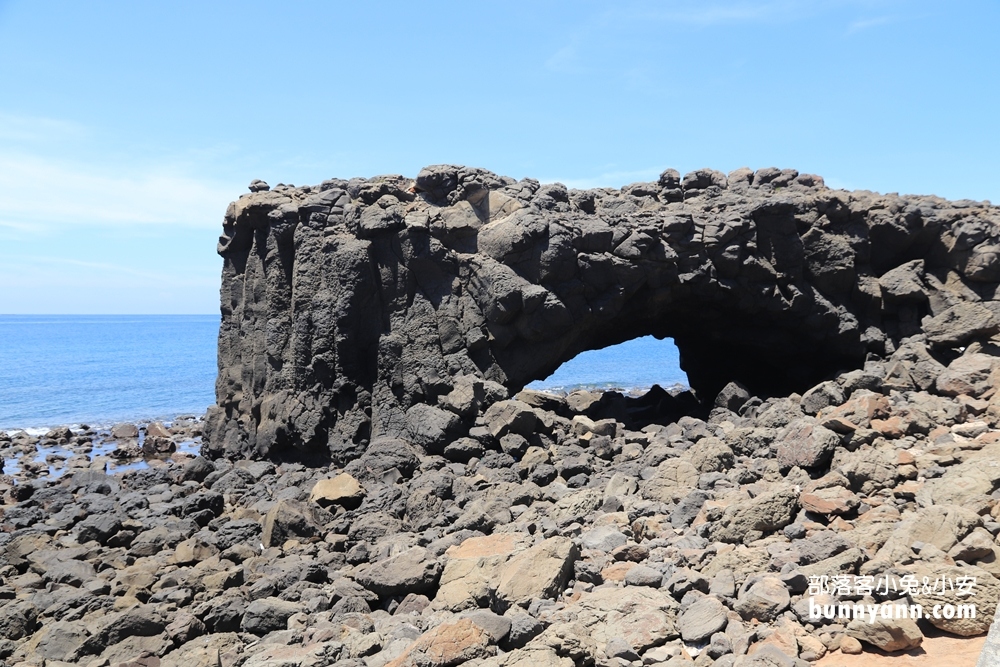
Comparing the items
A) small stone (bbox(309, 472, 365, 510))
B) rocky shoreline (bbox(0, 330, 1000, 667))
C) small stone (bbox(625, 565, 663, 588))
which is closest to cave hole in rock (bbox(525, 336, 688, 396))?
rocky shoreline (bbox(0, 330, 1000, 667))

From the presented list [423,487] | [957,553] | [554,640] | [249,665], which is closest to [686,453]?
[423,487]

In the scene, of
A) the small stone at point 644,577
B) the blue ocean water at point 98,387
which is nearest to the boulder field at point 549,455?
the small stone at point 644,577

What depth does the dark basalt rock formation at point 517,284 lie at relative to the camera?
18.9 m

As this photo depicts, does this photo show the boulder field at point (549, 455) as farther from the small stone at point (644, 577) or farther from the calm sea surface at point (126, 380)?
the calm sea surface at point (126, 380)

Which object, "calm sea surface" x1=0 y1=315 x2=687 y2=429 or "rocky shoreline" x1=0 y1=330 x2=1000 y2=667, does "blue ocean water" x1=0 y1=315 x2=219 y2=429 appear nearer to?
"calm sea surface" x1=0 y1=315 x2=687 y2=429

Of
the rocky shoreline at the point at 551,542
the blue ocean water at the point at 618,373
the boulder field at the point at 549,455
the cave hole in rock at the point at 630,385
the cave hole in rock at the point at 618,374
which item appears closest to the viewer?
the rocky shoreline at the point at 551,542

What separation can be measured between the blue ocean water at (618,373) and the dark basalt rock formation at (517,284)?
2726 centimetres

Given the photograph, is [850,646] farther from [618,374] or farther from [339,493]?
[618,374]

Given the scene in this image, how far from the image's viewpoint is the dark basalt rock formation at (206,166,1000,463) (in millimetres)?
18922

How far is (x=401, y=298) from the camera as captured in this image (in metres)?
19.2

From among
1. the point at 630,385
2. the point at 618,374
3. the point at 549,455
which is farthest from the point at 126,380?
the point at 549,455

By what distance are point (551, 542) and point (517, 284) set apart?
8.67 meters

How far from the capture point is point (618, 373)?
7150 centimetres

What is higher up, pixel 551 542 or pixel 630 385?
pixel 551 542
